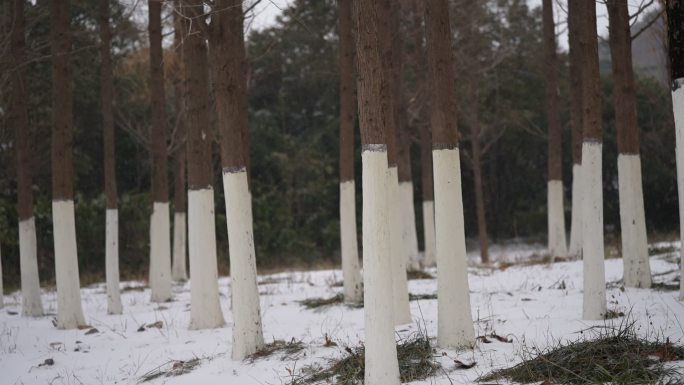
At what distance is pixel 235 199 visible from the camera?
757cm

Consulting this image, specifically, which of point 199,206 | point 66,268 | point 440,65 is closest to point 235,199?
point 199,206

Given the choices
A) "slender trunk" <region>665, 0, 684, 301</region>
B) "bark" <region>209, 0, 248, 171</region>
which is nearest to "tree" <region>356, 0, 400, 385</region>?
"bark" <region>209, 0, 248, 171</region>

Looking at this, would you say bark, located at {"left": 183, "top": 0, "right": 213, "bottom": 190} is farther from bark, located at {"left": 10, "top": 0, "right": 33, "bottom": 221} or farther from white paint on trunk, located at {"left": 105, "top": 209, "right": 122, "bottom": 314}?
bark, located at {"left": 10, "top": 0, "right": 33, "bottom": 221}

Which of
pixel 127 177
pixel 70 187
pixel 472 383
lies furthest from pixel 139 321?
pixel 127 177

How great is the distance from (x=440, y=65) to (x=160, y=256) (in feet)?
27.5

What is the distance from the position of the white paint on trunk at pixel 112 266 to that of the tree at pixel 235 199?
557 centimetres

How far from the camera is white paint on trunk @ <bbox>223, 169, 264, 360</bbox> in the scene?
7.50 metres

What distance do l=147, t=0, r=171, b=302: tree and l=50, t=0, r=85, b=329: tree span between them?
7.42 ft

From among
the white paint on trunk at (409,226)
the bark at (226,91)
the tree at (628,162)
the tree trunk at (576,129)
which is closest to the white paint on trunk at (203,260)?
the bark at (226,91)

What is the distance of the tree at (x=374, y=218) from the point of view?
Answer: 5.60 m

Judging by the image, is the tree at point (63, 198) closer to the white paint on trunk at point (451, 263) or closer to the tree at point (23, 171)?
the tree at point (23, 171)

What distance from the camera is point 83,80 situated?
22.5m

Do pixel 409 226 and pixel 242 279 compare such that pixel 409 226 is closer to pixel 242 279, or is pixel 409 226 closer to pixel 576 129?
pixel 576 129

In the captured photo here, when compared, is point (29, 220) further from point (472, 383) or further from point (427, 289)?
point (472, 383)
